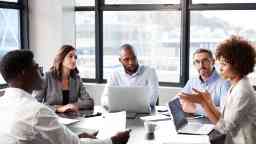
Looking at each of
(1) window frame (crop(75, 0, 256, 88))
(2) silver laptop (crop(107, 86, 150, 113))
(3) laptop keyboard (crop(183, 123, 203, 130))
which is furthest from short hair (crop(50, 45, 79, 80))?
(1) window frame (crop(75, 0, 256, 88))

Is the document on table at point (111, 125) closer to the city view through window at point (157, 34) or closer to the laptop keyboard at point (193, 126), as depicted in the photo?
the laptop keyboard at point (193, 126)

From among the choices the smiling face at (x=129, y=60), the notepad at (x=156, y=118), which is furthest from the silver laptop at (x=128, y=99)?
the smiling face at (x=129, y=60)

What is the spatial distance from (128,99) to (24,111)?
149 cm

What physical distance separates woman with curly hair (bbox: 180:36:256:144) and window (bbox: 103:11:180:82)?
231cm

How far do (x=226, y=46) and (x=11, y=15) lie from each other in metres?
3.31

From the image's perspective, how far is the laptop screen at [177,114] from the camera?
8.16 ft

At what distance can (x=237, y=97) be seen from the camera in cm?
212

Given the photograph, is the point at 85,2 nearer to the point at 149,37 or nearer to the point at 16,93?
the point at 149,37

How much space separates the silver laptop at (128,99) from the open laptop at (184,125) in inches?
11.3

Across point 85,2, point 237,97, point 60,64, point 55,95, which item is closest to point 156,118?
point 237,97

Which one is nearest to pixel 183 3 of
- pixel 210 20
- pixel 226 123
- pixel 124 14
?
pixel 210 20

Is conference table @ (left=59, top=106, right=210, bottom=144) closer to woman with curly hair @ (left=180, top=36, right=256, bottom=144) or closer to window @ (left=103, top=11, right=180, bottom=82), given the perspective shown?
woman with curly hair @ (left=180, top=36, right=256, bottom=144)

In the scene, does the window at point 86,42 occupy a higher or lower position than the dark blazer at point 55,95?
higher

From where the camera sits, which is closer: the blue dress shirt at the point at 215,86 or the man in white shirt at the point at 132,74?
the blue dress shirt at the point at 215,86
